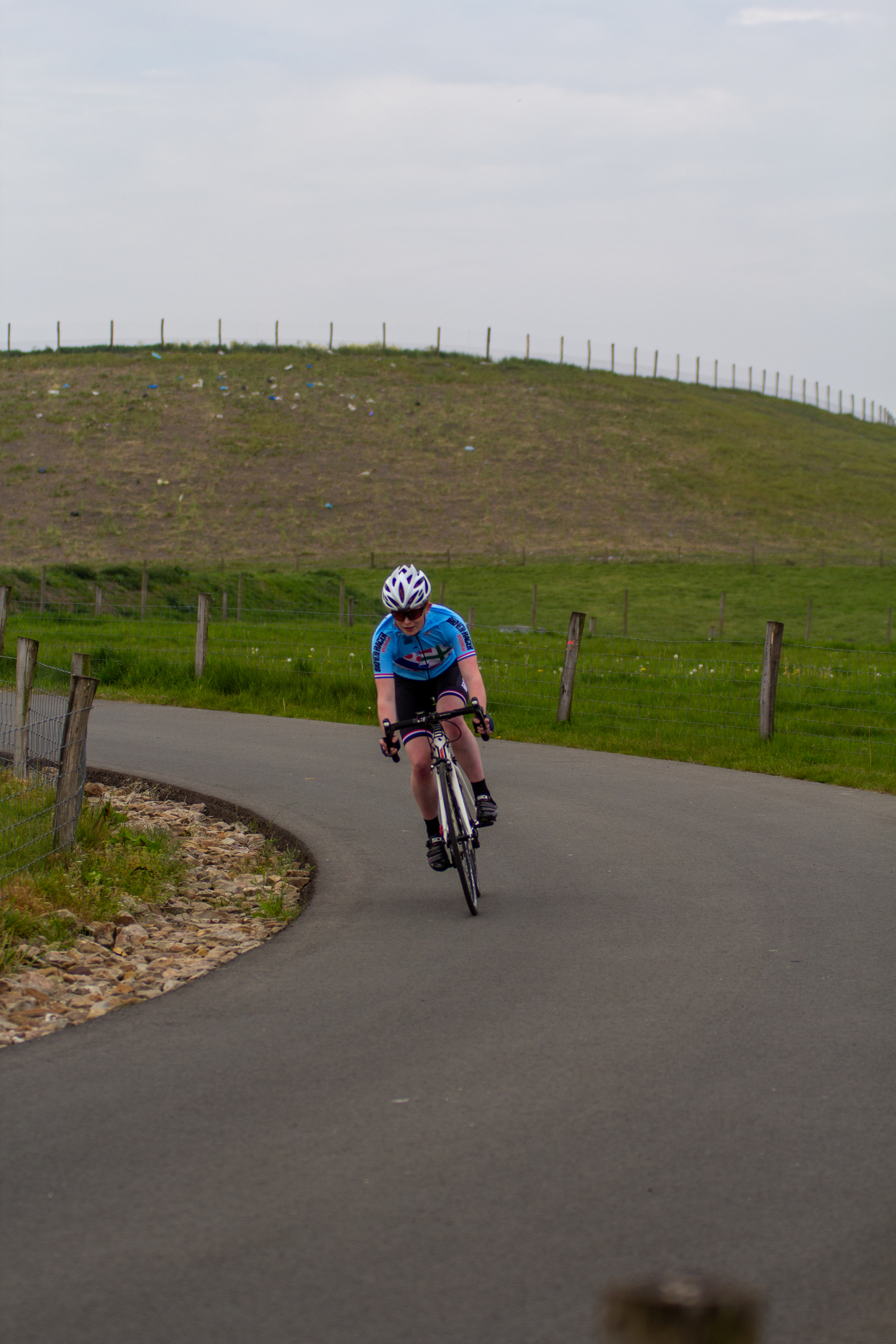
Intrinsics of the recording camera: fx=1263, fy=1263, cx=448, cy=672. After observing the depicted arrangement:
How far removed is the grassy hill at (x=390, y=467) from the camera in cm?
5762

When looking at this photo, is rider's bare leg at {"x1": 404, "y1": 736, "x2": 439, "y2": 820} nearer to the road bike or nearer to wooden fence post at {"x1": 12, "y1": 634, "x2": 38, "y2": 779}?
the road bike

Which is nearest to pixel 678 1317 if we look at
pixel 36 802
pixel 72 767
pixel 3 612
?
pixel 72 767

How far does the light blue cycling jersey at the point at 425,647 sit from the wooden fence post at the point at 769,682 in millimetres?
7427

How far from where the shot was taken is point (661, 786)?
12.3m

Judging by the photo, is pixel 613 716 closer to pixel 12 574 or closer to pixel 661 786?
pixel 661 786

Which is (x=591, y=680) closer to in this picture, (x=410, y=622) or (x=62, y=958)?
(x=410, y=622)

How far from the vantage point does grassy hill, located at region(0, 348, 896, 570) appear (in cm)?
5762

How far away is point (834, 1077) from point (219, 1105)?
92.5 inches

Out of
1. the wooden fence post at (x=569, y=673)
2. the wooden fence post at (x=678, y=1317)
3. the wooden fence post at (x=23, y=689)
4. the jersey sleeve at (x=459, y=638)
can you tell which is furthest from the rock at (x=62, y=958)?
the wooden fence post at (x=569, y=673)

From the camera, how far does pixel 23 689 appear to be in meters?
11.1

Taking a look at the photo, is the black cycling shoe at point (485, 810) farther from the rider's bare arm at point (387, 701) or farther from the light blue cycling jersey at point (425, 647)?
the light blue cycling jersey at point (425, 647)

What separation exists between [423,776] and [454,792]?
360 millimetres

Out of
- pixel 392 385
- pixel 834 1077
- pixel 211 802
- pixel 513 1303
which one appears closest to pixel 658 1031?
pixel 834 1077

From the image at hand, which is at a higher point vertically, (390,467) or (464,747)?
(390,467)
